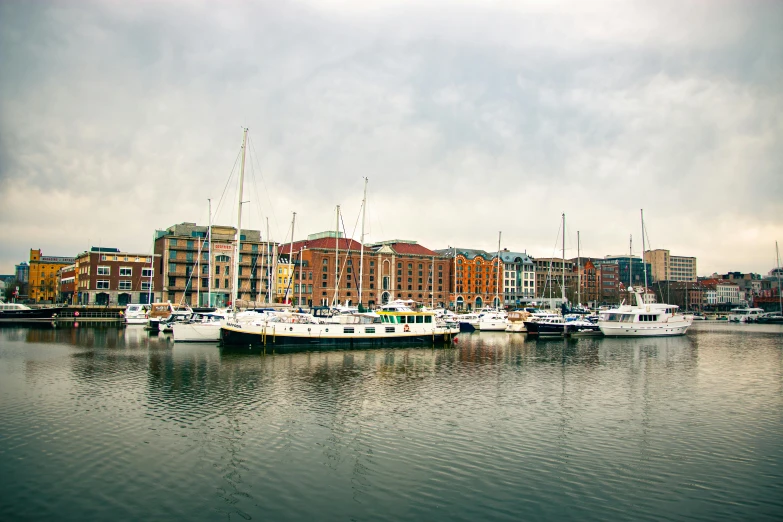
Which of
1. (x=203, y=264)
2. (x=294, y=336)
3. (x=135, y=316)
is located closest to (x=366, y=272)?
(x=203, y=264)

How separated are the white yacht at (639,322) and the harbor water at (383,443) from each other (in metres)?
37.4

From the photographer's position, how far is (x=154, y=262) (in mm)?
130375

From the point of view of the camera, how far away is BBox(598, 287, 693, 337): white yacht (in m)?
83.1

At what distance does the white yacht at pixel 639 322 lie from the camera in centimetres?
8312

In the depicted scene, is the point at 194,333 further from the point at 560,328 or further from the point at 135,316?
the point at 560,328

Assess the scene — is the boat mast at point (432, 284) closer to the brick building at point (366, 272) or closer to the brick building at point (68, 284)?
the brick building at point (366, 272)

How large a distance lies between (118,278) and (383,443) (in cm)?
12028

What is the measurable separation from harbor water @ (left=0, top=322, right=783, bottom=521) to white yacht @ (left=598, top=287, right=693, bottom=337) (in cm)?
3736

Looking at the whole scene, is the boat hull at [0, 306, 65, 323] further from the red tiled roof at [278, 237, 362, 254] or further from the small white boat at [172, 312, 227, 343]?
the red tiled roof at [278, 237, 362, 254]

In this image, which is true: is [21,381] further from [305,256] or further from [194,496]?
[305,256]

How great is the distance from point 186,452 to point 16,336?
2539 inches

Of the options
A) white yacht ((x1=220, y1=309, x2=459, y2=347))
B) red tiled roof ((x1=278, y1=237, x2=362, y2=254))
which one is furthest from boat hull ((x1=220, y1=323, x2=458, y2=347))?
red tiled roof ((x1=278, y1=237, x2=362, y2=254))

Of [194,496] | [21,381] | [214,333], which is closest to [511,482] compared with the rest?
[194,496]

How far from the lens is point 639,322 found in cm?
8400
